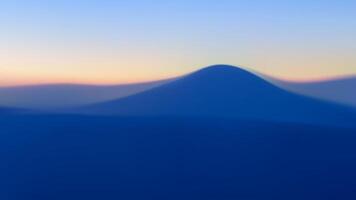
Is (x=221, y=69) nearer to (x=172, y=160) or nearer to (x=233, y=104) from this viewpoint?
(x=233, y=104)

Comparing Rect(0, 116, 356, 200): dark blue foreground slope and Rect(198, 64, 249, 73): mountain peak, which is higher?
Rect(198, 64, 249, 73): mountain peak

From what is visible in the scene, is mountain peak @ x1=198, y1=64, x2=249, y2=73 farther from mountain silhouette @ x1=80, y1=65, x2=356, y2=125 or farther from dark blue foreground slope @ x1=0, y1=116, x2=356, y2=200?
→ dark blue foreground slope @ x1=0, y1=116, x2=356, y2=200

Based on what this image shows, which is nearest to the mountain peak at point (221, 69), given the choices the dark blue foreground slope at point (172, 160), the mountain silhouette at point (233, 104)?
the mountain silhouette at point (233, 104)

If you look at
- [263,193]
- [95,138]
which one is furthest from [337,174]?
[95,138]

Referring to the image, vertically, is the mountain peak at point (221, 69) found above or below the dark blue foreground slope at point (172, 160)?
above

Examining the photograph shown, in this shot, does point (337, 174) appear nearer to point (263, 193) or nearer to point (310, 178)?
point (310, 178)

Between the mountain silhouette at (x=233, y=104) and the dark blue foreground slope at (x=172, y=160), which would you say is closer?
the dark blue foreground slope at (x=172, y=160)

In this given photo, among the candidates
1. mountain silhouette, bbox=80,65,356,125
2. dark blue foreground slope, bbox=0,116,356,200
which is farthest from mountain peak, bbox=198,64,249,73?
dark blue foreground slope, bbox=0,116,356,200

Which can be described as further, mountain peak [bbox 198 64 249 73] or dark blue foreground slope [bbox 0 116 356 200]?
mountain peak [bbox 198 64 249 73]

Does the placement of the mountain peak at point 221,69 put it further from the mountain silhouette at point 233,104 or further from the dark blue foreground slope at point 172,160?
the dark blue foreground slope at point 172,160
